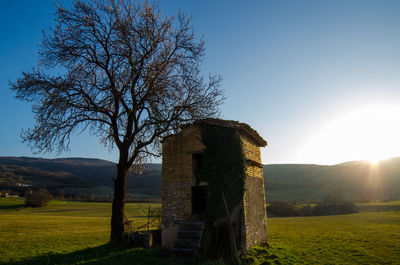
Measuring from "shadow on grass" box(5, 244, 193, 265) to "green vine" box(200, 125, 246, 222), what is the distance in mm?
3207

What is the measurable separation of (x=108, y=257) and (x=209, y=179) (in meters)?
5.99

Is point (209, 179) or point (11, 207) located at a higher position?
point (209, 179)

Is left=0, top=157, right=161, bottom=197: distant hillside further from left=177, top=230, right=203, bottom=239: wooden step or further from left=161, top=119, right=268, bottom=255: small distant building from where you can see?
left=177, top=230, right=203, bottom=239: wooden step

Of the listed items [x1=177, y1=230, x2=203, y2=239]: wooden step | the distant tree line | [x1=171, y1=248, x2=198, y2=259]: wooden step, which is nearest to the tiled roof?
[x1=177, y1=230, x2=203, y2=239]: wooden step

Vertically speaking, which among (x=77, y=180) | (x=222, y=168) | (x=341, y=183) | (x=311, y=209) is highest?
(x=222, y=168)

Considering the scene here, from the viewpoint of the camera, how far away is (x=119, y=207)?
1384 centimetres

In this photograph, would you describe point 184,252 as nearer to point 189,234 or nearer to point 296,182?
point 189,234

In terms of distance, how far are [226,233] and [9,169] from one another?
410 feet

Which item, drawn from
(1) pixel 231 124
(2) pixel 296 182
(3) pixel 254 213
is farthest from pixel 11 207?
(2) pixel 296 182

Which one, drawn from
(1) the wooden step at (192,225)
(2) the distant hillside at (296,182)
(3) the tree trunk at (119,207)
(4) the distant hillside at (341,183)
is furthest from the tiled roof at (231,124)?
(4) the distant hillside at (341,183)

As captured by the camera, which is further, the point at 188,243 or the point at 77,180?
the point at 77,180

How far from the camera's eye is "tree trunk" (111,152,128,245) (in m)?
13.7

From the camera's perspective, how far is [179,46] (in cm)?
1497

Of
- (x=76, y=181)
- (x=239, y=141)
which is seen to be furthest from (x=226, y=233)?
(x=76, y=181)
